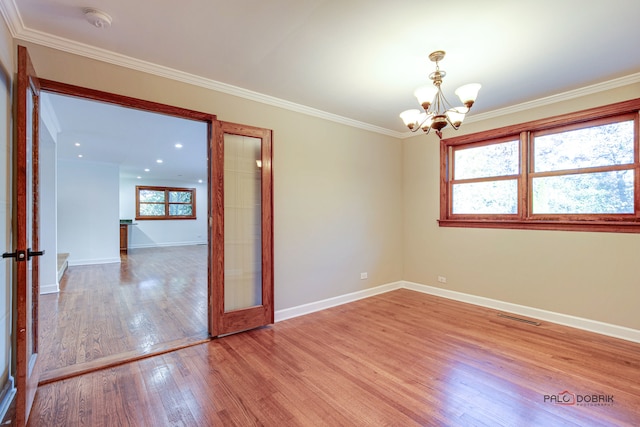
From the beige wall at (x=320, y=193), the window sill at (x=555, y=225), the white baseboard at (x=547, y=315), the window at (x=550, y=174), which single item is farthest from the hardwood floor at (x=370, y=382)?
the window at (x=550, y=174)

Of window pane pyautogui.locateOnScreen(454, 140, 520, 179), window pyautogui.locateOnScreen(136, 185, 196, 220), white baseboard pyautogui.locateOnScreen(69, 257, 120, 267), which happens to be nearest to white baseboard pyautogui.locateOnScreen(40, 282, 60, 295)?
white baseboard pyautogui.locateOnScreen(69, 257, 120, 267)

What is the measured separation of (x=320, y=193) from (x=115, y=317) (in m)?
3.02

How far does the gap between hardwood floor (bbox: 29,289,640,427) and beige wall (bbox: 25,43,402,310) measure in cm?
89

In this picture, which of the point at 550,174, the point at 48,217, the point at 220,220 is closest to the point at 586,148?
the point at 550,174

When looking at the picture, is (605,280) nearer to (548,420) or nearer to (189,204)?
(548,420)

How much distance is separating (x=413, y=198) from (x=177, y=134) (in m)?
4.14

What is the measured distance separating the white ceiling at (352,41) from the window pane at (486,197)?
4.05 ft

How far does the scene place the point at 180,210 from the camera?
39.3 feet

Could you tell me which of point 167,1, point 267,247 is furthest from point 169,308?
point 167,1

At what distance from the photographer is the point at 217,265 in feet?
9.81

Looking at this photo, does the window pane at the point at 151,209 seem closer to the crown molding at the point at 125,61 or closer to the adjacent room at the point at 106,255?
the adjacent room at the point at 106,255

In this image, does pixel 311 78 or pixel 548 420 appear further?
pixel 311 78

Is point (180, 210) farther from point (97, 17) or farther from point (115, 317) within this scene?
point (97, 17)

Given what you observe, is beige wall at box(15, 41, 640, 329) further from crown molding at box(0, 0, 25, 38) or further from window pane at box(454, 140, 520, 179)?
window pane at box(454, 140, 520, 179)
